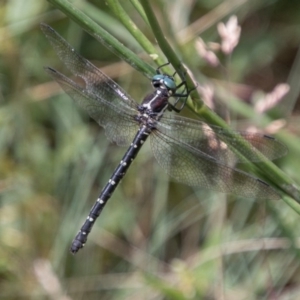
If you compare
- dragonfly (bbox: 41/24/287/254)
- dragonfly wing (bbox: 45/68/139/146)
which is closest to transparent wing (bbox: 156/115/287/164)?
dragonfly (bbox: 41/24/287/254)

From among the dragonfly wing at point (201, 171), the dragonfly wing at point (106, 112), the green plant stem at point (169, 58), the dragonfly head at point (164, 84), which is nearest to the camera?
the green plant stem at point (169, 58)

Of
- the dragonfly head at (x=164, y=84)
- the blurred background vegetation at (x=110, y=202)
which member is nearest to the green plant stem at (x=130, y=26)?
the dragonfly head at (x=164, y=84)

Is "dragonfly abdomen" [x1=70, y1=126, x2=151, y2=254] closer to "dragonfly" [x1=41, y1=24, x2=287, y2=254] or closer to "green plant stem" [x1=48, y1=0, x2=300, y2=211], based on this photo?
"dragonfly" [x1=41, y1=24, x2=287, y2=254]

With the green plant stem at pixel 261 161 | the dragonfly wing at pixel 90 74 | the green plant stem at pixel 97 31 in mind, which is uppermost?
the dragonfly wing at pixel 90 74

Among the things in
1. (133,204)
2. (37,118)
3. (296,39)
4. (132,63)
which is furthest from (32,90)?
(132,63)

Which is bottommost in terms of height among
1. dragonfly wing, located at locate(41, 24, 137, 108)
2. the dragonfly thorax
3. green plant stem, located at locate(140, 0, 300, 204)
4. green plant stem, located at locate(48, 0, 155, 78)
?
green plant stem, located at locate(140, 0, 300, 204)

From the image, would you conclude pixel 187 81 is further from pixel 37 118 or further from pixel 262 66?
pixel 262 66

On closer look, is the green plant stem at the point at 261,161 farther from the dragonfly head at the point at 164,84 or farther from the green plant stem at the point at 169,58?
the dragonfly head at the point at 164,84

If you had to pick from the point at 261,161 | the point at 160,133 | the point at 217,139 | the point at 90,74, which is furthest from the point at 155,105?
the point at 261,161
